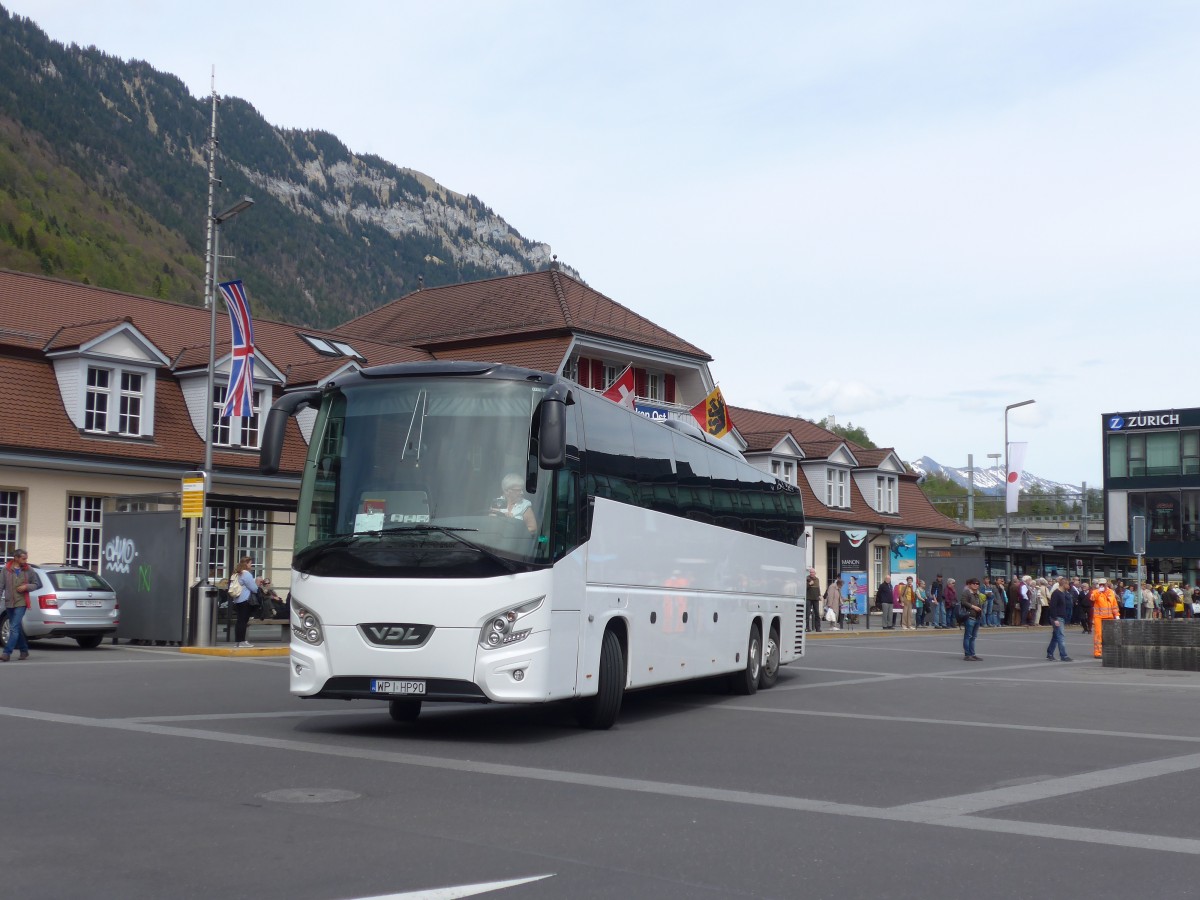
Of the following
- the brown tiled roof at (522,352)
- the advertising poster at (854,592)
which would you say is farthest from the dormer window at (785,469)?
the brown tiled roof at (522,352)

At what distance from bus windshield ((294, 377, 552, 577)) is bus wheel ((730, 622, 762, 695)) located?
7.81 m

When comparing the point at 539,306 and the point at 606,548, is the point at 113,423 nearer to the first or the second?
the point at 539,306

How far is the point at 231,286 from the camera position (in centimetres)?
2892

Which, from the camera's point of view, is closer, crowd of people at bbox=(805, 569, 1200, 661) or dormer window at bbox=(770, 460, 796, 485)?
crowd of people at bbox=(805, 569, 1200, 661)

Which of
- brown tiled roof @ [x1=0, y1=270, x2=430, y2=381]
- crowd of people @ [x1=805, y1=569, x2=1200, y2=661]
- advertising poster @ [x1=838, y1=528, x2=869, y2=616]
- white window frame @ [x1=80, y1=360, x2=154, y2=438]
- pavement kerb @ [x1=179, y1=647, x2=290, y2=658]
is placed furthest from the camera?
advertising poster @ [x1=838, y1=528, x2=869, y2=616]

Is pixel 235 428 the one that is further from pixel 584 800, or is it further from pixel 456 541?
pixel 584 800

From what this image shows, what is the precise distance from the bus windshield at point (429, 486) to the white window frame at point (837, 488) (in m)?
49.7

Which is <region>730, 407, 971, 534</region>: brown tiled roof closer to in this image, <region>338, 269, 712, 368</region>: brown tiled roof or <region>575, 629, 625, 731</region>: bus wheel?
<region>338, 269, 712, 368</region>: brown tiled roof

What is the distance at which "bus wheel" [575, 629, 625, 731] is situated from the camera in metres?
14.5

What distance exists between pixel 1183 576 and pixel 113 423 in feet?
229

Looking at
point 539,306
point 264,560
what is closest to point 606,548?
point 264,560

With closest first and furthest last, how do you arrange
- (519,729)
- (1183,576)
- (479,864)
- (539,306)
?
(479,864), (519,729), (539,306), (1183,576)

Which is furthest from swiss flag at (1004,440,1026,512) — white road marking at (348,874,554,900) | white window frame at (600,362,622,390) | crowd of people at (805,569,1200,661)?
white road marking at (348,874,554,900)

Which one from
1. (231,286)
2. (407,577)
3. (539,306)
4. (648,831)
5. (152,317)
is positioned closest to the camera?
(648,831)
